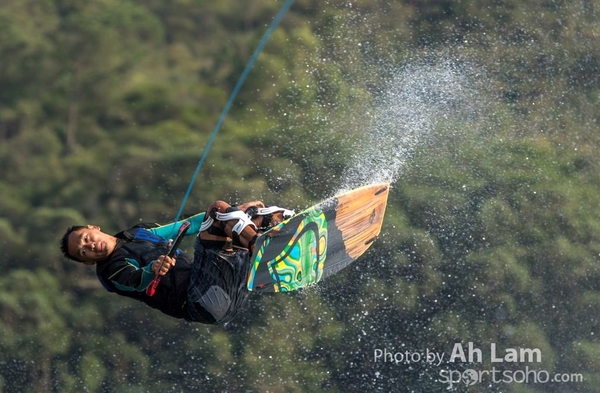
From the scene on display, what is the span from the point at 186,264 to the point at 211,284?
171mm

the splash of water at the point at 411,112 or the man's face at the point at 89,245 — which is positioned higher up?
the man's face at the point at 89,245

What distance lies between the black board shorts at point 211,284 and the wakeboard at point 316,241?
0.23 metres

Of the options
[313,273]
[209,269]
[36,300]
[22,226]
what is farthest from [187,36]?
[209,269]

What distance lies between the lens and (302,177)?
555 centimetres

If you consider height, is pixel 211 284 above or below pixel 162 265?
below

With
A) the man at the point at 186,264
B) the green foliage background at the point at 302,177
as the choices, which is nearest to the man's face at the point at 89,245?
the man at the point at 186,264

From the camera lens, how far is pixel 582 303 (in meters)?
5.49

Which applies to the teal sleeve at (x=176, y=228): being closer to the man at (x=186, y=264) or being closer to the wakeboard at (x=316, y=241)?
the man at (x=186, y=264)

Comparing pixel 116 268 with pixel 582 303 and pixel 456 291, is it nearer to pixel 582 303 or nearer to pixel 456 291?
pixel 456 291

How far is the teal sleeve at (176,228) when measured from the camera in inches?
134

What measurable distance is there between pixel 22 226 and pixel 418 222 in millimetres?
2738

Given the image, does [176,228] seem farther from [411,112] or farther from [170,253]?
[411,112]

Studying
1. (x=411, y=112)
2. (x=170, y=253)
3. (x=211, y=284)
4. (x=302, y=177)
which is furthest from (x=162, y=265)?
(x=411, y=112)

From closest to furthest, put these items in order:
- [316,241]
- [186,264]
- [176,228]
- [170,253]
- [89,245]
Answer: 1. [89,245]
2. [170,253]
3. [186,264]
4. [176,228]
5. [316,241]
